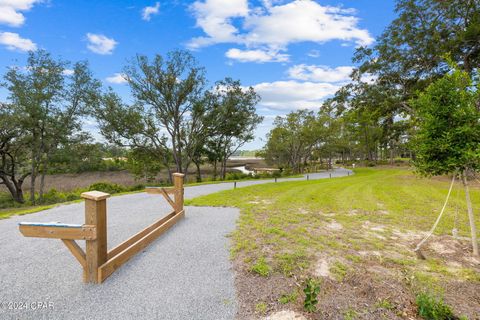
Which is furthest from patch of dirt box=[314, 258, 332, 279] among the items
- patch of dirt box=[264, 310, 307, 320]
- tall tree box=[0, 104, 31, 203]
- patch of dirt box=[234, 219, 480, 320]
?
tall tree box=[0, 104, 31, 203]

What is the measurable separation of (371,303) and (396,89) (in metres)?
17.4

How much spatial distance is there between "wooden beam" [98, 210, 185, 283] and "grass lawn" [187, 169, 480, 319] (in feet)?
5.09

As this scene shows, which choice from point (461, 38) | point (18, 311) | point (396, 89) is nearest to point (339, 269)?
point (18, 311)

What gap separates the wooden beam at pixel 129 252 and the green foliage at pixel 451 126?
5.13 metres

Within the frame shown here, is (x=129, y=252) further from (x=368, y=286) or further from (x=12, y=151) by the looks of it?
(x=12, y=151)

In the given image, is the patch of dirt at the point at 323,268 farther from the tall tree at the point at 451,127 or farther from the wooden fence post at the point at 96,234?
the wooden fence post at the point at 96,234

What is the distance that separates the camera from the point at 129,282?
9.02 ft

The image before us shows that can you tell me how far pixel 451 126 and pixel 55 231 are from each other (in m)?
5.84

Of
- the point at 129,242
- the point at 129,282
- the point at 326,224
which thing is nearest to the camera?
the point at 129,282

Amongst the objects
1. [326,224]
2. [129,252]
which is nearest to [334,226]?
[326,224]

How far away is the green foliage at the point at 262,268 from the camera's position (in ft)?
9.58

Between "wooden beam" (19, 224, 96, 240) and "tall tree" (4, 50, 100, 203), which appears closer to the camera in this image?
"wooden beam" (19, 224, 96, 240)

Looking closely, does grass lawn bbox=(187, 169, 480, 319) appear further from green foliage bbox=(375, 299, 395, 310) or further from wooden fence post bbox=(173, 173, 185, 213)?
wooden fence post bbox=(173, 173, 185, 213)

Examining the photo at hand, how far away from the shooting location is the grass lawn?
2305 millimetres
